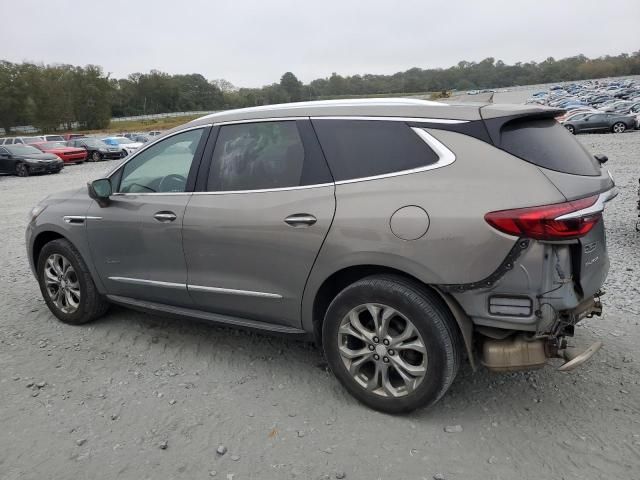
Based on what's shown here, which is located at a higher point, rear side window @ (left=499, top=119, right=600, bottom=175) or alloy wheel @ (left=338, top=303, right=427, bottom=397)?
rear side window @ (left=499, top=119, right=600, bottom=175)

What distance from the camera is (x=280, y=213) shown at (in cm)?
303

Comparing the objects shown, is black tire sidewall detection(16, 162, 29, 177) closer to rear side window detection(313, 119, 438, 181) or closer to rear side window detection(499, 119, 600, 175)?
rear side window detection(313, 119, 438, 181)

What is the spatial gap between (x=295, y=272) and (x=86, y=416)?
156 centimetres

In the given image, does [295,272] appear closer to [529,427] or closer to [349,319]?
[349,319]

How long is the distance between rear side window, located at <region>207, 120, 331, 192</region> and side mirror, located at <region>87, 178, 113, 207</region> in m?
1.02

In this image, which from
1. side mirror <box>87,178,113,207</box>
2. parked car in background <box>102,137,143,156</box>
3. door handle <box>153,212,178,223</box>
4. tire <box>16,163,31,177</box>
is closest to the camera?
door handle <box>153,212,178,223</box>

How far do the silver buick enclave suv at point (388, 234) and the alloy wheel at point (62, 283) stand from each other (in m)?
0.99

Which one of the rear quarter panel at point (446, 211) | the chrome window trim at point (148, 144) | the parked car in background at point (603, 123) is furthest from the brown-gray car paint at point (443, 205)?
the parked car in background at point (603, 123)

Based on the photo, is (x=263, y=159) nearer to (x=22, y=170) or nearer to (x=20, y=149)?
(x=22, y=170)

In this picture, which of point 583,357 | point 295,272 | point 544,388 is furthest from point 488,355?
point 295,272

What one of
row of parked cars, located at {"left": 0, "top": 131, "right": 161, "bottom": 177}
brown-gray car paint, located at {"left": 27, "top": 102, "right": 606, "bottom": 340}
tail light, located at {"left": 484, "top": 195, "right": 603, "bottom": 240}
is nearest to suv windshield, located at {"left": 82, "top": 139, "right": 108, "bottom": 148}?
row of parked cars, located at {"left": 0, "top": 131, "right": 161, "bottom": 177}

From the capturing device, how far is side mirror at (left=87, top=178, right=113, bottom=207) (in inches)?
152

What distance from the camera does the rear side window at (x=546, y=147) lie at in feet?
8.48

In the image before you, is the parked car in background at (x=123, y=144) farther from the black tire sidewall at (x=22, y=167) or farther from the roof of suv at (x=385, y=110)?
the roof of suv at (x=385, y=110)
